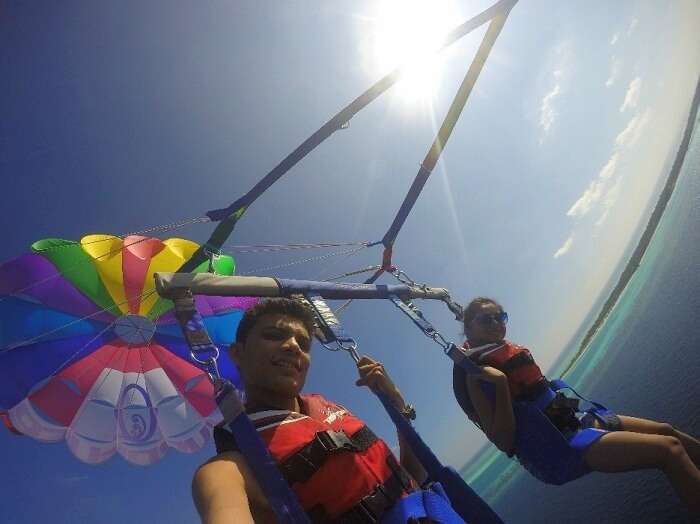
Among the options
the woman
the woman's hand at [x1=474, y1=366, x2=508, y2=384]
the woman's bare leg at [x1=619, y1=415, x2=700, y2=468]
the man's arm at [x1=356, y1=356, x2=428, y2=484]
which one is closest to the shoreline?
the woman's bare leg at [x1=619, y1=415, x2=700, y2=468]

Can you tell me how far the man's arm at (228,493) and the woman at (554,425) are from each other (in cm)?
194

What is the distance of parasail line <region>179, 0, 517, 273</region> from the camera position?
13.6 feet

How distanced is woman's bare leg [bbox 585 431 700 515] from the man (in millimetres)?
1571

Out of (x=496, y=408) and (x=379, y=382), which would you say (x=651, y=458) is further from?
(x=379, y=382)

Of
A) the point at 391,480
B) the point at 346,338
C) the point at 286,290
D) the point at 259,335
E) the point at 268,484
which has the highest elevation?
the point at 286,290

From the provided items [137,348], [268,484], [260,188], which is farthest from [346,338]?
[137,348]

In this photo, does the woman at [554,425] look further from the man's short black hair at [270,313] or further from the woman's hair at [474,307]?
the man's short black hair at [270,313]

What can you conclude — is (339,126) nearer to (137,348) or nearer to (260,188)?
(260,188)

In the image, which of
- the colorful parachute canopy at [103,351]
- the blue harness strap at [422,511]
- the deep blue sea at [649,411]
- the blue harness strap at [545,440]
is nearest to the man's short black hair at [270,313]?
the blue harness strap at [422,511]

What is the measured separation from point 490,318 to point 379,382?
2.12 metres

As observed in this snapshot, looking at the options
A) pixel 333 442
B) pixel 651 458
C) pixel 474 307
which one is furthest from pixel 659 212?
pixel 333 442

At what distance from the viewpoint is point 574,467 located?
262 cm

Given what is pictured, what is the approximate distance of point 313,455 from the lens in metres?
1.49

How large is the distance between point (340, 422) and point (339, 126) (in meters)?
3.44
